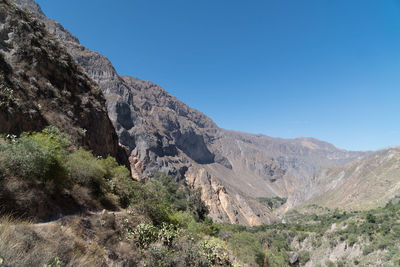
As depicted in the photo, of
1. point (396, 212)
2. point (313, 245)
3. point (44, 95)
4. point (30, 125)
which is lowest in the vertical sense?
point (313, 245)

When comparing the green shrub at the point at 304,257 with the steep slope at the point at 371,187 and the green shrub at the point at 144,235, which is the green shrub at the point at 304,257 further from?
the green shrub at the point at 144,235

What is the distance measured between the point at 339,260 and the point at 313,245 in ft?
37.4

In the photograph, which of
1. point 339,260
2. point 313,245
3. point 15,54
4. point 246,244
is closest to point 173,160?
point 313,245

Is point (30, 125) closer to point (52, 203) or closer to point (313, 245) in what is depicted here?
point (52, 203)

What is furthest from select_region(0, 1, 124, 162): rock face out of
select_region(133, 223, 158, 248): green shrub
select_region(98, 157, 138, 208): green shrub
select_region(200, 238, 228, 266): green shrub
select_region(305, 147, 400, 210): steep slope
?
select_region(305, 147, 400, 210): steep slope

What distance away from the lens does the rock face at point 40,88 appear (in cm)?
1084

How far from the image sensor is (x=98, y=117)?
836 inches

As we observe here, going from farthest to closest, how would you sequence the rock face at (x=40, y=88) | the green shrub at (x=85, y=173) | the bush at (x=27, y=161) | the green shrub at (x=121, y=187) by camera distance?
1. the green shrub at (x=121, y=187)
2. the rock face at (x=40, y=88)
3. the green shrub at (x=85, y=173)
4. the bush at (x=27, y=161)

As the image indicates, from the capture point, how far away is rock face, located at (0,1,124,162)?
35.6 ft

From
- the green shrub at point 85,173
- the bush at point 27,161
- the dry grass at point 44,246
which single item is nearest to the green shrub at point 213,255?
the dry grass at point 44,246

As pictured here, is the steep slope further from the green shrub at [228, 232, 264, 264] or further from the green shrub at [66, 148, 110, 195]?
the green shrub at [66, 148, 110, 195]

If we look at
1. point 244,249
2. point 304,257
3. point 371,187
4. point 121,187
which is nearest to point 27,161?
point 121,187

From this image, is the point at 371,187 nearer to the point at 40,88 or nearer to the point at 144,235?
the point at 144,235

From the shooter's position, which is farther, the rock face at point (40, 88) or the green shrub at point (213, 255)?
the rock face at point (40, 88)
